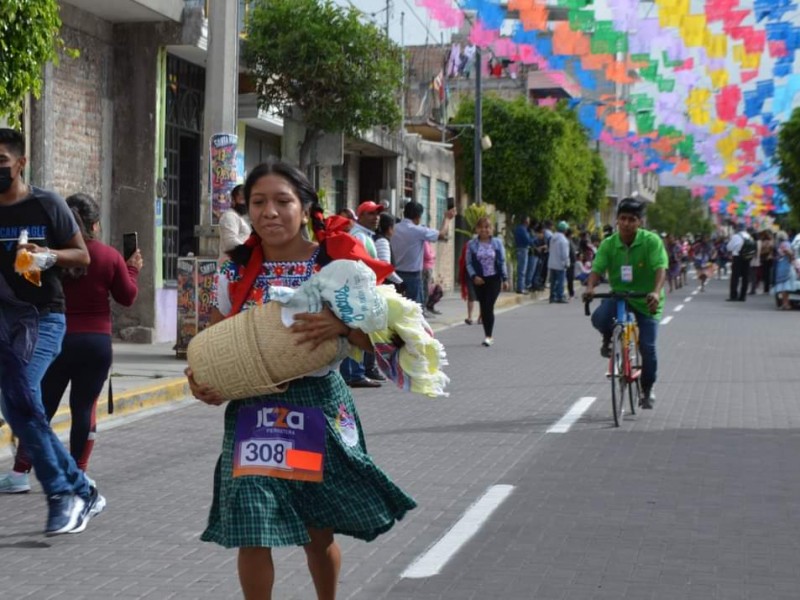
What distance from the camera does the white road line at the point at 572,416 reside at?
10.7m

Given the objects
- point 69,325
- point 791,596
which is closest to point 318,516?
point 791,596

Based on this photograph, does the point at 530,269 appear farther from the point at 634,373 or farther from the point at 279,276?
the point at 279,276

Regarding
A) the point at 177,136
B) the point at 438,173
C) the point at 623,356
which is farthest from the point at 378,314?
the point at 438,173

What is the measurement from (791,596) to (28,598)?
10.0 feet

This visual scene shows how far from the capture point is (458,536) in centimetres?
670

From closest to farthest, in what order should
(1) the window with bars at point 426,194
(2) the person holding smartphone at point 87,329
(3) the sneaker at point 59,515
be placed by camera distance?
(3) the sneaker at point 59,515 < (2) the person holding smartphone at point 87,329 < (1) the window with bars at point 426,194

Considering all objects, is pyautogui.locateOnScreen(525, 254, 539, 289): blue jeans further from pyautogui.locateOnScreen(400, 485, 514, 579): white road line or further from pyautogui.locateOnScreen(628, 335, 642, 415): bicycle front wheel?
pyautogui.locateOnScreen(400, 485, 514, 579): white road line

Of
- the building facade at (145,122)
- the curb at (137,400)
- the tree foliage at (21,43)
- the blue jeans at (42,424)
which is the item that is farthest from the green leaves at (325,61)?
the blue jeans at (42,424)

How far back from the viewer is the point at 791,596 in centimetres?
561

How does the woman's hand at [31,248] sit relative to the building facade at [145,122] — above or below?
below

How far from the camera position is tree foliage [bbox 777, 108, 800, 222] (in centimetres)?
4572

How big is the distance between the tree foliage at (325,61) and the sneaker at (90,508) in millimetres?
13350

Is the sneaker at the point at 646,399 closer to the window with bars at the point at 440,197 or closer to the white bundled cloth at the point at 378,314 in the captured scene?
the white bundled cloth at the point at 378,314

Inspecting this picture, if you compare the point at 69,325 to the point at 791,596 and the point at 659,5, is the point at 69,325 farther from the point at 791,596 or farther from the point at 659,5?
the point at 659,5
